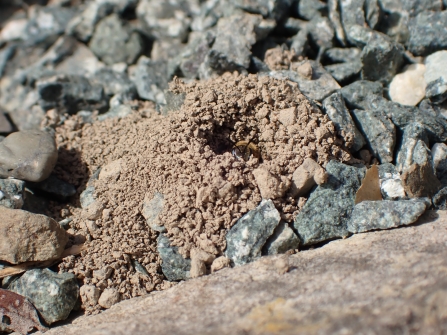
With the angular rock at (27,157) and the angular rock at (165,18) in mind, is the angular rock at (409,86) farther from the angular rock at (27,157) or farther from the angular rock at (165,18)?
the angular rock at (27,157)

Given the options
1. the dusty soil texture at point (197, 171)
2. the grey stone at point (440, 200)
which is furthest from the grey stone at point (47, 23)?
the grey stone at point (440, 200)

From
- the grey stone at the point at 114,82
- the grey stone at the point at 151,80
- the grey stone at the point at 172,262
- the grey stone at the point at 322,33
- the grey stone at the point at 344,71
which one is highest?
the grey stone at the point at 322,33

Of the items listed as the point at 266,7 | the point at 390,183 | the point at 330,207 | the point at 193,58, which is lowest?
the point at 330,207

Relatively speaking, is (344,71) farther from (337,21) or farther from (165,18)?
(165,18)

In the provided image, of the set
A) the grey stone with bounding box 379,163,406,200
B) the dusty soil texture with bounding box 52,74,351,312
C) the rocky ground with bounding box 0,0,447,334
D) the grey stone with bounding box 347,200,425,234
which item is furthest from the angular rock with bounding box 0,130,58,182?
the grey stone with bounding box 379,163,406,200

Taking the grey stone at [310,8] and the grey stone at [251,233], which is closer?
the grey stone at [251,233]

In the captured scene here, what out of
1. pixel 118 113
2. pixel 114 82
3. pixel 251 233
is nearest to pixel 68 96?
pixel 114 82

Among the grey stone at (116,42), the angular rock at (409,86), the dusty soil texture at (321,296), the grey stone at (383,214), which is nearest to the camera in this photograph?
the dusty soil texture at (321,296)
